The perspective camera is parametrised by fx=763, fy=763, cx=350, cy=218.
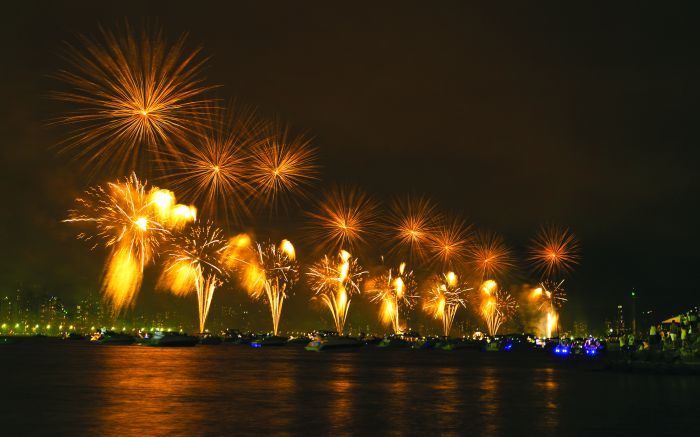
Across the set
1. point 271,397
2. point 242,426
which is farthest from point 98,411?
point 271,397

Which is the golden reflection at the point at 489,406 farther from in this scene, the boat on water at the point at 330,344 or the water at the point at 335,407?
the boat on water at the point at 330,344

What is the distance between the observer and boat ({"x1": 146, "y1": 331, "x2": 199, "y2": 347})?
6604 inches

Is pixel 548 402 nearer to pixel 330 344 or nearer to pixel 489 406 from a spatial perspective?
pixel 489 406

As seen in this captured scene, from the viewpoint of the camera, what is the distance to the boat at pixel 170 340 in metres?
168

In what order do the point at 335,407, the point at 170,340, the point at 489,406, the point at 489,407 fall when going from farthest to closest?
the point at 170,340, the point at 489,406, the point at 489,407, the point at 335,407

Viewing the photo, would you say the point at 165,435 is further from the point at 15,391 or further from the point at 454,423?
the point at 15,391

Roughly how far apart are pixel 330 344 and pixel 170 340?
35706mm

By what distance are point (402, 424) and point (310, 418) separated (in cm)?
409

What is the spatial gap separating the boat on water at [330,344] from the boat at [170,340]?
88.2 ft

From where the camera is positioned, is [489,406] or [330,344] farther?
[330,344]

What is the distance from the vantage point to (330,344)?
165750 millimetres

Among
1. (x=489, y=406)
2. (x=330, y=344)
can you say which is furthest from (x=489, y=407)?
(x=330, y=344)

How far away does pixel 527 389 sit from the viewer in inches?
1953

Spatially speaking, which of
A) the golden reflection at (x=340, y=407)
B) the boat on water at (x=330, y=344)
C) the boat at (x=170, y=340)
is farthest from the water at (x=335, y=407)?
the boat at (x=170, y=340)
